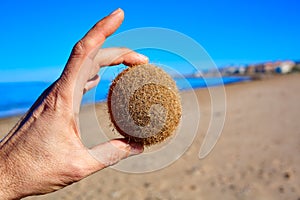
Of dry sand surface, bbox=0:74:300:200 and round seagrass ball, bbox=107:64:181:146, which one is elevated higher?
round seagrass ball, bbox=107:64:181:146

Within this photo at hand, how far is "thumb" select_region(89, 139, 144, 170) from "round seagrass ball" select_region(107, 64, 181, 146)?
0.20ft

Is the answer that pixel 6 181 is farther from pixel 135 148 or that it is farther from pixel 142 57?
pixel 142 57

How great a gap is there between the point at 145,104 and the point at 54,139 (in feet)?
2.12

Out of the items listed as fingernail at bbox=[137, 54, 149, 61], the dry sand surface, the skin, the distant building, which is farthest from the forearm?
the distant building

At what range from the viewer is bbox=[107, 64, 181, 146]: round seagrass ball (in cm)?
236

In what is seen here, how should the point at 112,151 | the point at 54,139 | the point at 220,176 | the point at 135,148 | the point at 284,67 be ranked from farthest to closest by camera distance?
1. the point at 284,67
2. the point at 220,176
3. the point at 135,148
4. the point at 112,151
5. the point at 54,139

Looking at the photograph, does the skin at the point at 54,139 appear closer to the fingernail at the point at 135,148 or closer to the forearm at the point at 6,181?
the forearm at the point at 6,181

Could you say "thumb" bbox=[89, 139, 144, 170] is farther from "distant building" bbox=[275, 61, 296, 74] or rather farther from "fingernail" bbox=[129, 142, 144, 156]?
"distant building" bbox=[275, 61, 296, 74]

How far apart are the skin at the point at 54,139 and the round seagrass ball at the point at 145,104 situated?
15.5 inches

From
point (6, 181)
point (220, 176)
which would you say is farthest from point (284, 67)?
point (6, 181)

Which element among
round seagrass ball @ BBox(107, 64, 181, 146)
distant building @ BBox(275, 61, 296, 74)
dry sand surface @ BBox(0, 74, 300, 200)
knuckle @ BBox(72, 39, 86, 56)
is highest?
distant building @ BBox(275, 61, 296, 74)

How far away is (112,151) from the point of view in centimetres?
230

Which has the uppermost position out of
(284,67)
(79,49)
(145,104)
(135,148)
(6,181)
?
(284,67)

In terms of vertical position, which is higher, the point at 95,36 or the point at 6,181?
the point at 95,36
